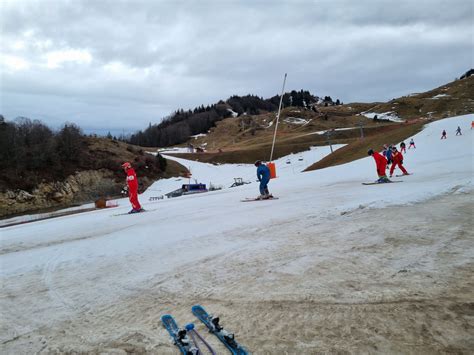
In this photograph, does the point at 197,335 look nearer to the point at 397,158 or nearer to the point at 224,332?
the point at 224,332

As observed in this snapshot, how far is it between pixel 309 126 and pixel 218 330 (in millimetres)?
149900

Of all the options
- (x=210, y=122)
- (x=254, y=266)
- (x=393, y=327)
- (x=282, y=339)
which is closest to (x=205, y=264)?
(x=254, y=266)

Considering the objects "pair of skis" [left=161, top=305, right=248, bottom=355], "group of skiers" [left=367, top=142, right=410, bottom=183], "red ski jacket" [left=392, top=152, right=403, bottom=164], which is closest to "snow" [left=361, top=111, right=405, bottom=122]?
"group of skiers" [left=367, top=142, right=410, bottom=183]

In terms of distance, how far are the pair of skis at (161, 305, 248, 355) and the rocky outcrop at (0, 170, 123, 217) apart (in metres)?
52.2

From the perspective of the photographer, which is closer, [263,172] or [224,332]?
[224,332]

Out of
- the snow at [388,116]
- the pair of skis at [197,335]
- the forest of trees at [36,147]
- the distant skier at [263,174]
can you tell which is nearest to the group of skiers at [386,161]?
the distant skier at [263,174]

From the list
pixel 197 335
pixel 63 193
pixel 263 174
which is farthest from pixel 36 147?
pixel 197 335

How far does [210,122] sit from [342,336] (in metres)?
196

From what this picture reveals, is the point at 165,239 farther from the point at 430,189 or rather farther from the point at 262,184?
the point at 430,189

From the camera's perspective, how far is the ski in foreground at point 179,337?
3.33 m

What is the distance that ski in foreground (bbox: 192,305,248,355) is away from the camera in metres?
3.34

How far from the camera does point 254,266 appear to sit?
18.6 feet

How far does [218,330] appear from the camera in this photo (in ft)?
12.0

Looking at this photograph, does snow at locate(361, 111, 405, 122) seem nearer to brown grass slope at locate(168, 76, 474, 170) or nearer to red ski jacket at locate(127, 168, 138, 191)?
brown grass slope at locate(168, 76, 474, 170)
